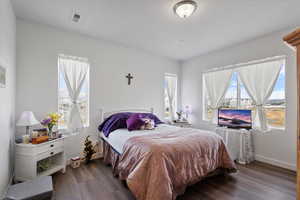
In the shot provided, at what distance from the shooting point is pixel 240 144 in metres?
3.24

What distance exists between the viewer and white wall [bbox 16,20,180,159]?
2672 millimetres

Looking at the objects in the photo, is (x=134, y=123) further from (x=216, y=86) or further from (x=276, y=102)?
(x=276, y=102)

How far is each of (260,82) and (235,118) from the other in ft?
3.17

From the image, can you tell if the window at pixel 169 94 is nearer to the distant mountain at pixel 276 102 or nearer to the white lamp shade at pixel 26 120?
the distant mountain at pixel 276 102

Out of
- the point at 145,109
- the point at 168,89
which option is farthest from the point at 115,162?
the point at 168,89

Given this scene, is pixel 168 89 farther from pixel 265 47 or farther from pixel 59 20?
pixel 59 20

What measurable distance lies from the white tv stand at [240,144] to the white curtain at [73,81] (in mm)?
3384

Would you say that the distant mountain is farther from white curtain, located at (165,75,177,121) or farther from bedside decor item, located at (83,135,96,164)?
bedside decor item, located at (83,135,96,164)

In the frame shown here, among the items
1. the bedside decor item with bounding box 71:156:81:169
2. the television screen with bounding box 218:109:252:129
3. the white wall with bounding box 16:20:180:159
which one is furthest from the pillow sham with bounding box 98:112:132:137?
the television screen with bounding box 218:109:252:129

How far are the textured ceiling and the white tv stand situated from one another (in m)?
2.14

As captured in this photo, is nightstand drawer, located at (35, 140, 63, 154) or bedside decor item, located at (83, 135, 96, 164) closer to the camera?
A: nightstand drawer, located at (35, 140, 63, 154)

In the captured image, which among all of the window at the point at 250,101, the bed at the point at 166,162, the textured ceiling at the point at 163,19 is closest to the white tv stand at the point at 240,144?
the window at the point at 250,101

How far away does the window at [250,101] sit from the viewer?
3050 millimetres

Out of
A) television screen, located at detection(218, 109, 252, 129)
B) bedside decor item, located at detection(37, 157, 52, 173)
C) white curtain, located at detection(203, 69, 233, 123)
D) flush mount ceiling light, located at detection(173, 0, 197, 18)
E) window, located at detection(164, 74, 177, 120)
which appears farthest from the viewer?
window, located at detection(164, 74, 177, 120)
